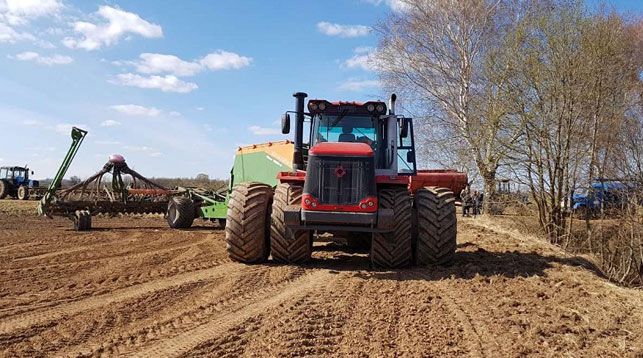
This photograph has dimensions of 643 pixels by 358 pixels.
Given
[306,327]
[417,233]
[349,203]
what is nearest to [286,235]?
[349,203]

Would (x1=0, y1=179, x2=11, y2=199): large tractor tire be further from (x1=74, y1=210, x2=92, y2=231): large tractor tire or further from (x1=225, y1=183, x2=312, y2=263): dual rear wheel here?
(x1=225, y1=183, x2=312, y2=263): dual rear wheel

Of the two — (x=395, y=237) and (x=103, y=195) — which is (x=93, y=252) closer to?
(x=395, y=237)

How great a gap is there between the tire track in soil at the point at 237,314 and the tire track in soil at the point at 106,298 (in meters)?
1.21

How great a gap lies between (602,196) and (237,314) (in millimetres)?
9809

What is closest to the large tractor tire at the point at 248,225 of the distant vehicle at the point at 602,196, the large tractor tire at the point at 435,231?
the large tractor tire at the point at 435,231

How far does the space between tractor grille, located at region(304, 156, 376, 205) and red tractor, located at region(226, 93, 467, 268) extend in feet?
0.05

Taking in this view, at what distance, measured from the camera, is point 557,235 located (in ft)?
42.9

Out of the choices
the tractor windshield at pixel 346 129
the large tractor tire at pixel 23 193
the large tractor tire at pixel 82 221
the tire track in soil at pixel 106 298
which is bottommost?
the tire track in soil at pixel 106 298

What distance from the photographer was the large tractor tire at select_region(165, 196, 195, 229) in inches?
647

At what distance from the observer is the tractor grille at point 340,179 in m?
7.35

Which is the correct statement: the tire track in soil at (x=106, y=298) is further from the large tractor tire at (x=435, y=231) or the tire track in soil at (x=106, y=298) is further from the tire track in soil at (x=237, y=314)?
the large tractor tire at (x=435, y=231)

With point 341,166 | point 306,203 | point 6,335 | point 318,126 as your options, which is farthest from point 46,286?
point 318,126

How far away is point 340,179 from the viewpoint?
7.39 m

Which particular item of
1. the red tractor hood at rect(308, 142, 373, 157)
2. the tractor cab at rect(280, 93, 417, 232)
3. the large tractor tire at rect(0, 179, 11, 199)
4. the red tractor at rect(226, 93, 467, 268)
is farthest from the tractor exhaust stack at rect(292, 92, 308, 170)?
the large tractor tire at rect(0, 179, 11, 199)
